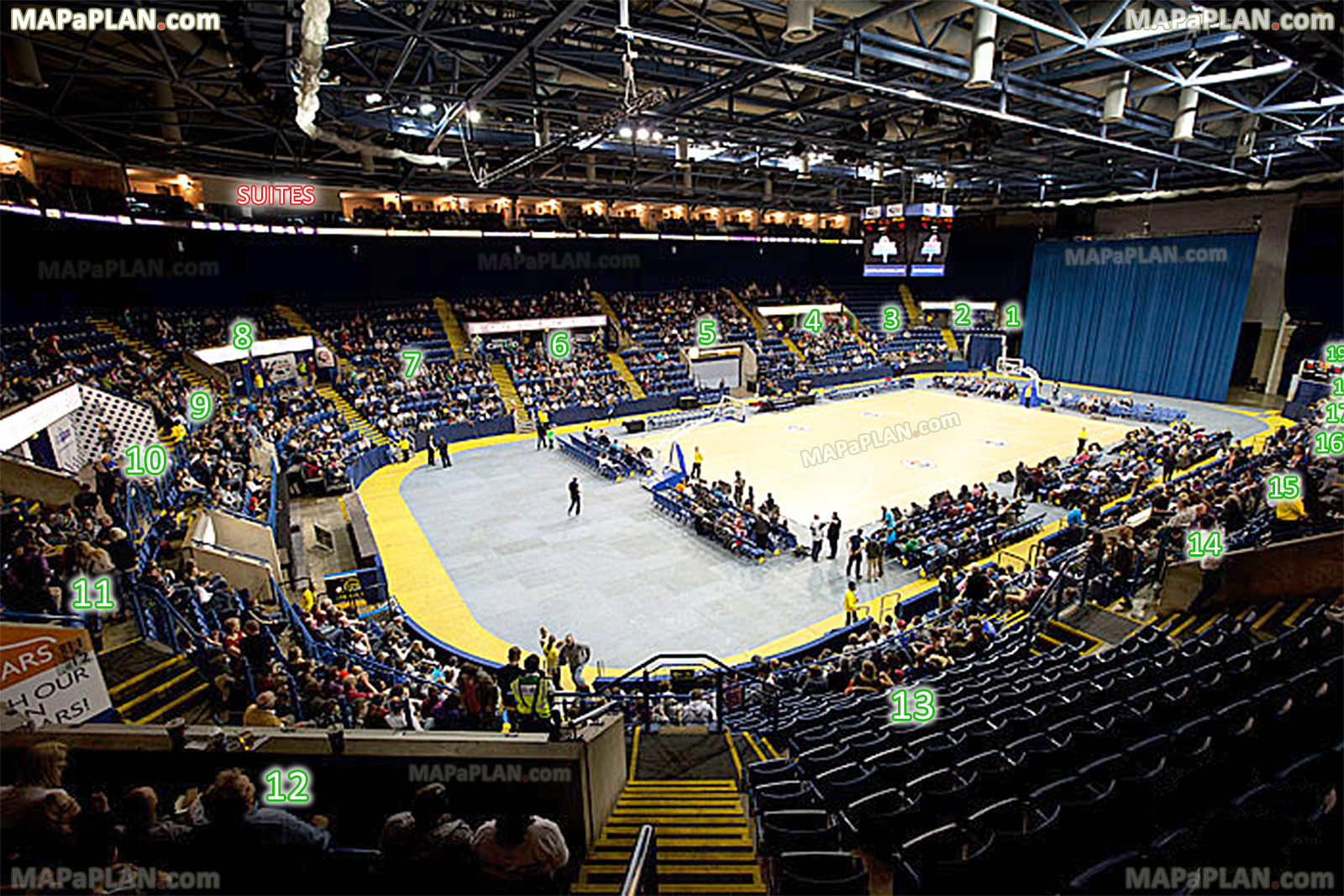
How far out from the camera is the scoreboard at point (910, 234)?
23.1m

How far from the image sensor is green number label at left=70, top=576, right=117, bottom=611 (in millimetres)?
8242

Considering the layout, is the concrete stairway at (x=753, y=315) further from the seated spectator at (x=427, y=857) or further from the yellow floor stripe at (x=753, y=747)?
the seated spectator at (x=427, y=857)

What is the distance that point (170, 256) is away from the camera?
25922 millimetres

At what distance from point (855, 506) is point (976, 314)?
33844 millimetres

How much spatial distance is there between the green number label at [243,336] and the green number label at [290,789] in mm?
24712

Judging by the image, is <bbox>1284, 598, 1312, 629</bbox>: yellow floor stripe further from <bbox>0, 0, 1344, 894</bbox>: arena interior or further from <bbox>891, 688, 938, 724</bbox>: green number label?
<bbox>891, 688, 938, 724</bbox>: green number label

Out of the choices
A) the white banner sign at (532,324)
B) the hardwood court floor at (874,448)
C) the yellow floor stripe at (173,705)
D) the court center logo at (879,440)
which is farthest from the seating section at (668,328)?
the yellow floor stripe at (173,705)

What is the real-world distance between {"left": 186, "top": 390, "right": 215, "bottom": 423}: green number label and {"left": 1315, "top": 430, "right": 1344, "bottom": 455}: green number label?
30623 millimetres

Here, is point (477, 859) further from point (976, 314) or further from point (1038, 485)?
point (976, 314)

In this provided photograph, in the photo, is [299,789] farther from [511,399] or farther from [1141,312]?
[1141,312]

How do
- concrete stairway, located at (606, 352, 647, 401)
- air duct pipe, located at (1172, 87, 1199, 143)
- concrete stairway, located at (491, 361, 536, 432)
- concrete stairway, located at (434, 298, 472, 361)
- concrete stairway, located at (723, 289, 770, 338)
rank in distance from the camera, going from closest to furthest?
air duct pipe, located at (1172, 87, 1199, 143) < concrete stairway, located at (491, 361, 536, 432) < concrete stairway, located at (434, 298, 472, 361) < concrete stairway, located at (606, 352, 647, 401) < concrete stairway, located at (723, 289, 770, 338)

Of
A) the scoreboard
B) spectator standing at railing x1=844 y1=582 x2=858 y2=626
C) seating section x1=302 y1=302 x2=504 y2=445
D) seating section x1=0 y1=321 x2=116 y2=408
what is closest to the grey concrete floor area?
spectator standing at railing x1=844 y1=582 x2=858 y2=626

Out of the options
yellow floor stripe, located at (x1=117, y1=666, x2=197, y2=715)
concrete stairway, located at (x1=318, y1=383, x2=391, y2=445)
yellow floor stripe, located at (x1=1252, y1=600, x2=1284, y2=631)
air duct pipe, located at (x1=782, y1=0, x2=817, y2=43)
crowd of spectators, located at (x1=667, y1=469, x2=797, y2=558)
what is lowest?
crowd of spectators, located at (x1=667, y1=469, x2=797, y2=558)

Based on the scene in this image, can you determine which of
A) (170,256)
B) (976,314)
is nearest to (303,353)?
(170,256)
